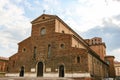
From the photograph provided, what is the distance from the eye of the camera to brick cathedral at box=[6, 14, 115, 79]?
27.2 meters

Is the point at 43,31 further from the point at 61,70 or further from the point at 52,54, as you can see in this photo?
the point at 61,70

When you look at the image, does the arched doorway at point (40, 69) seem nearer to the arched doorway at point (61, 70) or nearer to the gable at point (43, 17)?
the arched doorway at point (61, 70)

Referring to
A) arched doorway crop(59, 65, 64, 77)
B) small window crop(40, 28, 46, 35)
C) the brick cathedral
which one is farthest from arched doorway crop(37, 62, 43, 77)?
small window crop(40, 28, 46, 35)

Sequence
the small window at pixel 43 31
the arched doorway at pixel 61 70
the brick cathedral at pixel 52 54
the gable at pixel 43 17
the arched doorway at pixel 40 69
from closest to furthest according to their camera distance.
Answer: the brick cathedral at pixel 52 54 → the arched doorway at pixel 61 70 → the arched doorway at pixel 40 69 → the gable at pixel 43 17 → the small window at pixel 43 31

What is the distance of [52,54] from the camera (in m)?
30.2

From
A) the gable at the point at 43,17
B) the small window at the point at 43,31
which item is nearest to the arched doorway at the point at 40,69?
the small window at the point at 43,31

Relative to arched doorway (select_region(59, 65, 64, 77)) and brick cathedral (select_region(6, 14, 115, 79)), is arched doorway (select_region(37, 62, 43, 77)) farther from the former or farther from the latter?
arched doorway (select_region(59, 65, 64, 77))

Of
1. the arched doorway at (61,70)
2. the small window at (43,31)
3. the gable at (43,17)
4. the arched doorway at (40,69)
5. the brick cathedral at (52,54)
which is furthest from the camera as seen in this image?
the small window at (43,31)

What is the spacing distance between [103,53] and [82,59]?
24.8 metres

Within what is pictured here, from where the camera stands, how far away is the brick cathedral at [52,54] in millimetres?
27250

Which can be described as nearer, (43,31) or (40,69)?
(40,69)

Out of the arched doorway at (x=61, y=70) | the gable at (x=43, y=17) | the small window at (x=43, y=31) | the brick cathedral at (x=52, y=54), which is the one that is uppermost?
the gable at (x=43, y=17)

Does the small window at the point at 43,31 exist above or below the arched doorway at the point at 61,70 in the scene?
above

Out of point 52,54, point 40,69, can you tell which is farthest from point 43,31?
point 40,69
